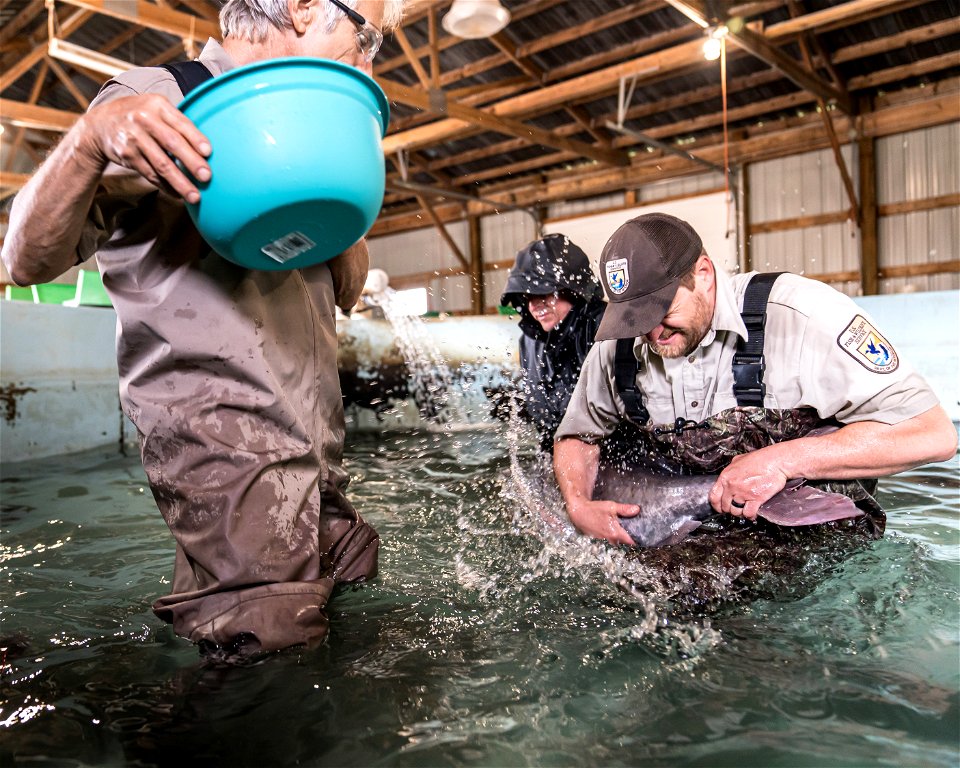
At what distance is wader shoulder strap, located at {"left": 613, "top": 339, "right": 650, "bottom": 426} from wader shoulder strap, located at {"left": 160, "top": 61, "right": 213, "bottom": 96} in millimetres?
1467

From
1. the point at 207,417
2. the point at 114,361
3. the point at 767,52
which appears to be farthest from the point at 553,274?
the point at 767,52

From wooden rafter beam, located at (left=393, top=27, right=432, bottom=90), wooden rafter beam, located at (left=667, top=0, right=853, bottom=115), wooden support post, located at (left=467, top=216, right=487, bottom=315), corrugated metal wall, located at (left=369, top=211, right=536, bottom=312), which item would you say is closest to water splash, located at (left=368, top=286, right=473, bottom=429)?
wooden rafter beam, located at (left=393, top=27, right=432, bottom=90)

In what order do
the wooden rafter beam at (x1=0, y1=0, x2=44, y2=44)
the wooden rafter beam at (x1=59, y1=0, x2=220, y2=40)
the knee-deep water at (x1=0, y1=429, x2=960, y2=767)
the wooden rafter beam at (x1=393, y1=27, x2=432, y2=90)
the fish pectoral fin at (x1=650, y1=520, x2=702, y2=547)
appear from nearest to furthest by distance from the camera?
the knee-deep water at (x1=0, y1=429, x2=960, y2=767) → the fish pectoral fin at (x1=650, y1=520, x2=702, y2=547) → the wooden rafter beam at (x1=59, y1=0, x2=220, y2=40) → the wooden rafter beam at (x1=393, y1=27, x2=432, y2=90) → the wooden rafter beam at (x1=0, y1=0, x2=44, y2=44)

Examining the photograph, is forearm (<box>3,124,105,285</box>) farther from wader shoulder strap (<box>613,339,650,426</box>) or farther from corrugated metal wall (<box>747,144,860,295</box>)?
corrugated metal wall (<box>747,144,860,295</box>)

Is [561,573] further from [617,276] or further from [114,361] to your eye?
[114,361]

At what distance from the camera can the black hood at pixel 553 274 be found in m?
3.37

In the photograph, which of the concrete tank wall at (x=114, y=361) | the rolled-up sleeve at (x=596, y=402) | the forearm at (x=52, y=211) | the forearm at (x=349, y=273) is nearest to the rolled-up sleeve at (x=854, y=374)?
the rolled-up sleeve at (x=596, y=402)

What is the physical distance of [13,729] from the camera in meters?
1.40

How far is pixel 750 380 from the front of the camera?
83.4 inches

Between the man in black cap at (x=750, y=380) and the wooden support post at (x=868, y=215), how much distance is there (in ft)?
31.9

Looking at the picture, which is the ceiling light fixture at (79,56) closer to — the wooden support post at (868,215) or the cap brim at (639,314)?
the cap brim at (639,314)

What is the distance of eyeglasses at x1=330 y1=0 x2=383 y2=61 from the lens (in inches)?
58.9

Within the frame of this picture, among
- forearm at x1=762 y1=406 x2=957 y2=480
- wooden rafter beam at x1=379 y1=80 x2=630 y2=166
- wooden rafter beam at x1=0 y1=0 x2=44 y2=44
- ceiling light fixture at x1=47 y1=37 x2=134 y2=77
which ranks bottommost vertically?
forearm at x1=762 y1=406 x2=957 y2=480

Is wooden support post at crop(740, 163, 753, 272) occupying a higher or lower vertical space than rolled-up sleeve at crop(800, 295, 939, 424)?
higher
